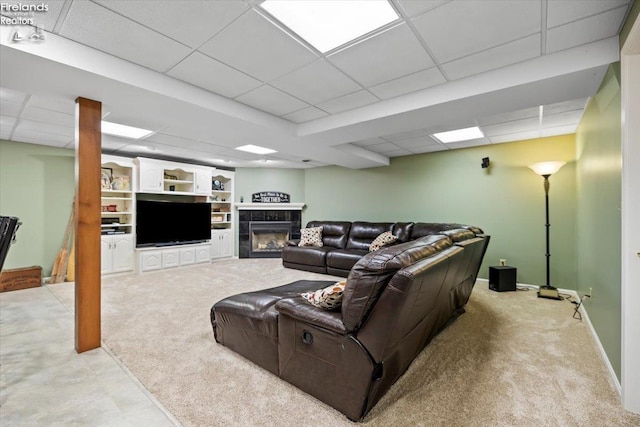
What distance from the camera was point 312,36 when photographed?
6.81 feet

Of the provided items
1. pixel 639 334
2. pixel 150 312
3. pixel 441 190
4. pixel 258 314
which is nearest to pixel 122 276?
pixel 150 312

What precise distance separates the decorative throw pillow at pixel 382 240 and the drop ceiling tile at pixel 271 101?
3012 mm

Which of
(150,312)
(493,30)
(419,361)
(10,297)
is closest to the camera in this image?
(493,30)

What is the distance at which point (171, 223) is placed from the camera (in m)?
6.08

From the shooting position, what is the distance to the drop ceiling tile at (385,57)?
2.10 m

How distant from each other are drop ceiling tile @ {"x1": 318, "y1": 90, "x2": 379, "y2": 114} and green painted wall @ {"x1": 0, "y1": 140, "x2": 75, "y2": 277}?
507 cm

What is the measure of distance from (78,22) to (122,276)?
15.4 feet

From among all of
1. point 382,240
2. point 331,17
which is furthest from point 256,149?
point 331,17

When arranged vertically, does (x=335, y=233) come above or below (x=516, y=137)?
below

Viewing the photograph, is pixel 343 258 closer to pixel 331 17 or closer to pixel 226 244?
pixel 226 244

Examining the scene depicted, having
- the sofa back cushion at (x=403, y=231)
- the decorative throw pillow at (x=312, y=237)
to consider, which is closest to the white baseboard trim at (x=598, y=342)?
the sofa back cushion at (x=403, y=231)

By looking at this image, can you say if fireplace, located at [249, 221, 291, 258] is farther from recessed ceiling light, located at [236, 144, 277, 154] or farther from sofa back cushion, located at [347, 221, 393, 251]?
recessed ceiling light, located at [236, 144, 277, 154]

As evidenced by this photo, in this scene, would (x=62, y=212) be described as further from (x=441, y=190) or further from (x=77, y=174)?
(x=441, y=190)

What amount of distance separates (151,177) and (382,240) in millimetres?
4782
